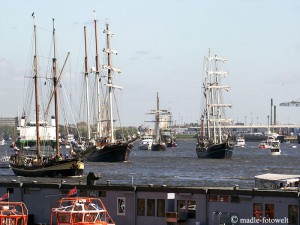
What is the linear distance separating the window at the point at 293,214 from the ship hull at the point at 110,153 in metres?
118

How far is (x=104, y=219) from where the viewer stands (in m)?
48.2

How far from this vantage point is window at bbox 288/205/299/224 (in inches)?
Answer: 1873

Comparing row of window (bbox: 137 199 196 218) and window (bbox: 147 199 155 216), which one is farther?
window (bbox: 147 199 155 216)

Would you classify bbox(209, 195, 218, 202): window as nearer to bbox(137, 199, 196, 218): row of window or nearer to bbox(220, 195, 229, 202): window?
bbox(220, 195, 229, 202): window

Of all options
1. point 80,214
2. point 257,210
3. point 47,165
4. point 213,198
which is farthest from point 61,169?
point 80,214

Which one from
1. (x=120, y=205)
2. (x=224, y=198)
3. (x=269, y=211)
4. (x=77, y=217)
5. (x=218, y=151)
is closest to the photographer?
(x=77, y=217)

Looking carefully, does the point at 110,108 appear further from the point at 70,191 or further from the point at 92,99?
the point at 70,191

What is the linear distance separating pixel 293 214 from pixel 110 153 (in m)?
119

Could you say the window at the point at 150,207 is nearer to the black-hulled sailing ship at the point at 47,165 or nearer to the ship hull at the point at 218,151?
the black-hulled sailing ship at the point at 47,165

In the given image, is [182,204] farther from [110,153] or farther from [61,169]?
[110,153]

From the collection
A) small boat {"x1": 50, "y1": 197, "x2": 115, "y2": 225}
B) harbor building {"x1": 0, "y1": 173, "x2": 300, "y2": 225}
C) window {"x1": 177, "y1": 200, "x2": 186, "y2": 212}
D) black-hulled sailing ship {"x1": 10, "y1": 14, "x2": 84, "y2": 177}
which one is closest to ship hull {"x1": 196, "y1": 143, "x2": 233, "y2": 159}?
black-hulled sailing ship {"x1": 10, "y1": 14, "x2": 84, "y2": 177}

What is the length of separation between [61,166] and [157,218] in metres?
64.7

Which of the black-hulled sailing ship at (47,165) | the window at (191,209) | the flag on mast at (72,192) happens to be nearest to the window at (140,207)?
the window at (191,209)

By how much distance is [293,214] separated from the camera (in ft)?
156
